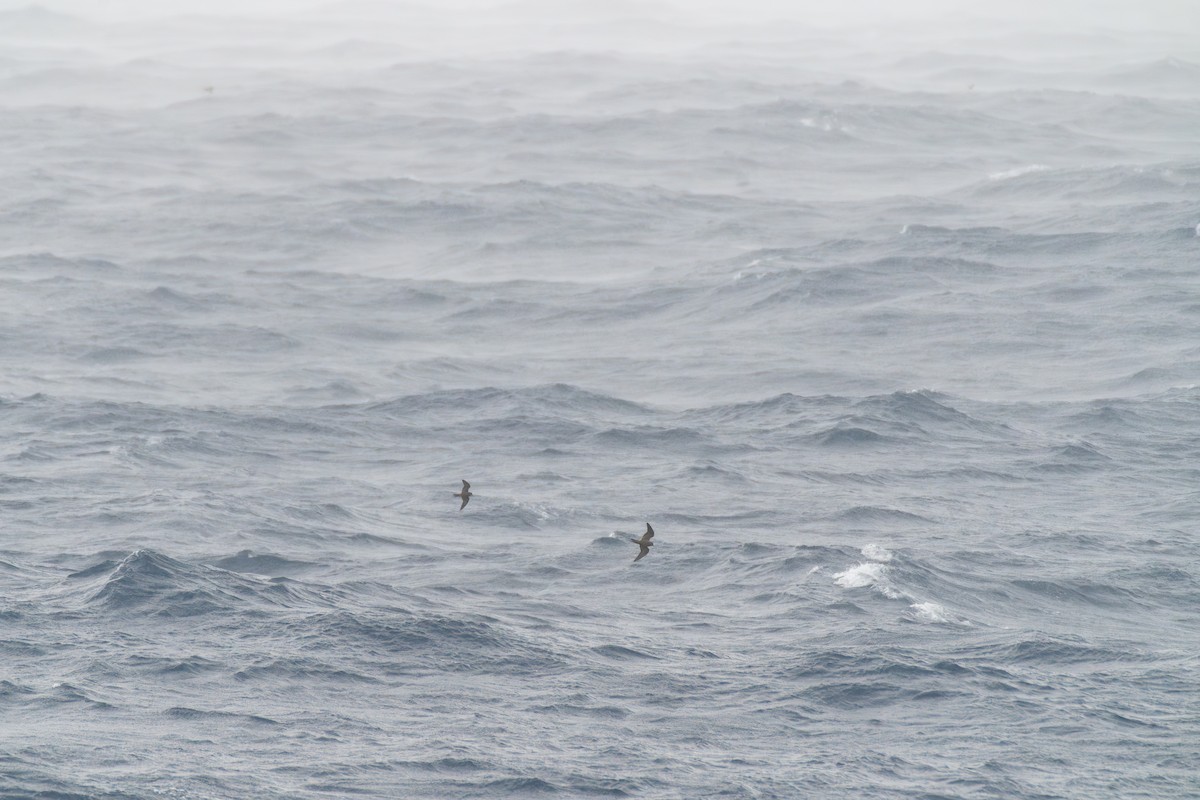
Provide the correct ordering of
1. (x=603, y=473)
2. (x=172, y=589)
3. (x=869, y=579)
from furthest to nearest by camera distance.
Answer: (x=603, y=473) → (x=869, y=579) → (x=172, y=589)

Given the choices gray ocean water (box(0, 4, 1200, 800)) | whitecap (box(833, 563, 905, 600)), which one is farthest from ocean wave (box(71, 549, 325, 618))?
whitecap (box(833, 563, 905, 600))

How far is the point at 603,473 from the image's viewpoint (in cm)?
7212

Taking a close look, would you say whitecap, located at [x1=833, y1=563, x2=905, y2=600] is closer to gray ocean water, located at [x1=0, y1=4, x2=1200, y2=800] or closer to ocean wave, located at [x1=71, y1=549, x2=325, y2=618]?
gray ocean water, located at [x1=0, y1=4, x2=1200, y2=800]

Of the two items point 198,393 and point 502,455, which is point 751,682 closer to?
point 502,455

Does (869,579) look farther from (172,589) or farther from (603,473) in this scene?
(172,589)

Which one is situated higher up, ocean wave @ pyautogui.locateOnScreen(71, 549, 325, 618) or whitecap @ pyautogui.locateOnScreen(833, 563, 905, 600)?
ocean wave @ pyautogui.locateOnScreen(71, 549, 325, 618)

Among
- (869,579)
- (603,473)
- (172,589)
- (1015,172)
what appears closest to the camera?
(172,589)

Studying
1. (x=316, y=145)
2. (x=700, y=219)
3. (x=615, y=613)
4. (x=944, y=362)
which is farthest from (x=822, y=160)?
(x=615, y=613)

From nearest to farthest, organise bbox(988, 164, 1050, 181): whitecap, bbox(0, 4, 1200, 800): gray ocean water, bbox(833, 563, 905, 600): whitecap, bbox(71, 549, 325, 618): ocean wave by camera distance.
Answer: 1. bbox(0, 4, 1200, 800): gray ocean water
2. bbox(71, 549, 325, 618): ocean wave
3. bbox(833, 563, 905, 600): whitecap
4. bbox(988, 164, 1050, 181): whitecap

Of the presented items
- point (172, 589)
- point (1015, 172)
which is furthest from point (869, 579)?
point (1015, 172)

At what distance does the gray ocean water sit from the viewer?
46.8m

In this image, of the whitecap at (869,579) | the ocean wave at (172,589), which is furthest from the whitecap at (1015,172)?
the ocean wave at (172,589)

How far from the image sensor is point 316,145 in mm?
153750

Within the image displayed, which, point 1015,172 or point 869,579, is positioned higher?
point 1015,172
